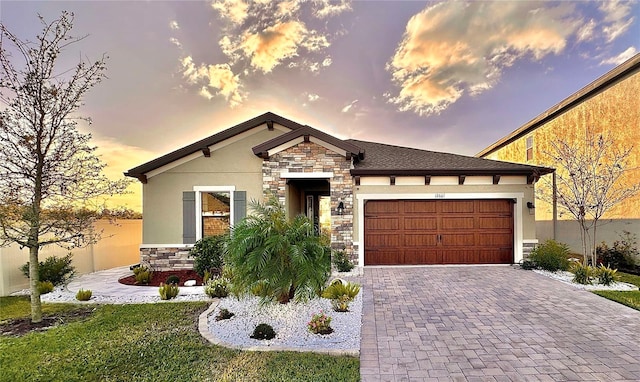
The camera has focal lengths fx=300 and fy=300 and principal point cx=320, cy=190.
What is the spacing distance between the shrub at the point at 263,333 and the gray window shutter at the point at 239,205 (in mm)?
6244

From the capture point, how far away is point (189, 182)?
35.6 feet

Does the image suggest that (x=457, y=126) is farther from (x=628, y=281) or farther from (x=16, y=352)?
(x=16, y=352)

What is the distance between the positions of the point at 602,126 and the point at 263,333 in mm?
14472

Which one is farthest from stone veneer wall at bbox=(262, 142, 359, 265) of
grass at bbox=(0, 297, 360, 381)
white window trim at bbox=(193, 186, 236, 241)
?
grass at bbox=(0, 297, 360, 381)

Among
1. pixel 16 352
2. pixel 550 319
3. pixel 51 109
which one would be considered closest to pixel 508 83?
pixel 550 319

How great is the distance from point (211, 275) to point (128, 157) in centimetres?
619

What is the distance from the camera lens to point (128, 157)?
11.5 meters

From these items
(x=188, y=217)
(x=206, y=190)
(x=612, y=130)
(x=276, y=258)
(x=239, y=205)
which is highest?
(x=612, y=130)

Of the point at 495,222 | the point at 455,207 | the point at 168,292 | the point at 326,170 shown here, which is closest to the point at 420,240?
the point at 455,207

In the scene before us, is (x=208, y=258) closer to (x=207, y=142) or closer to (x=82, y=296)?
(x=82, y=296)

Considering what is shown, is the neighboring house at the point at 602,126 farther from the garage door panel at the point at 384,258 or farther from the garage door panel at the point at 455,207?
the garage door panel at the point at 384,258

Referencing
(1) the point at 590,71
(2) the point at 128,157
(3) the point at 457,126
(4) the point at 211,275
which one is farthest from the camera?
(3) the point at 457,126

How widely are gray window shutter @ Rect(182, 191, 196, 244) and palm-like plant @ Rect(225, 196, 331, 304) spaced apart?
18.5 ft

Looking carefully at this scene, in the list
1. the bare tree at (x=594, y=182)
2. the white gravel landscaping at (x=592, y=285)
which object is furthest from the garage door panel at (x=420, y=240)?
the bare tree at (x=594, y=182)
